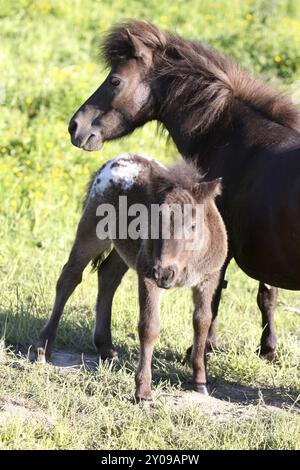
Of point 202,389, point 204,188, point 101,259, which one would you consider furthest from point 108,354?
point 204,188

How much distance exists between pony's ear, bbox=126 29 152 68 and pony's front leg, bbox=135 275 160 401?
5.68 ft

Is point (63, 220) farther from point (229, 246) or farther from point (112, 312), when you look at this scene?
point (229, 246)

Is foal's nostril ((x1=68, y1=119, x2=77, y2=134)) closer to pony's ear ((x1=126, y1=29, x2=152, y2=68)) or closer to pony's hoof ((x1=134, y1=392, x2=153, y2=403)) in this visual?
pony's ear ((x1=126, y1=29, x2=152, y2=68))

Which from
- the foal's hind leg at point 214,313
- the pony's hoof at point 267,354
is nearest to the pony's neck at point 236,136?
the foal's hind leg at point 214,313

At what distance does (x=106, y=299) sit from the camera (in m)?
6.01

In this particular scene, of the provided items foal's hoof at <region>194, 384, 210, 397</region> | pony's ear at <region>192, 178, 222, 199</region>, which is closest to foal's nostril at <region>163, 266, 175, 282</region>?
pony's ear at <region>192, 178, 222, 199</region>

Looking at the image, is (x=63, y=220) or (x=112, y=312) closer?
(x=112, y=312)

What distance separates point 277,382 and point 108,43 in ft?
8.42

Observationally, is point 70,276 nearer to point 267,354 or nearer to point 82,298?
point 82,298

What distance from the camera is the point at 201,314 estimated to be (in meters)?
5.31

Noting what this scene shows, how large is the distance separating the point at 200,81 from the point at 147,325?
1.75 meters

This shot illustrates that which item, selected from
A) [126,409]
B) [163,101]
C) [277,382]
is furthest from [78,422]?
[163,101]

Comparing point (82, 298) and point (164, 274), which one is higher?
point (164, 274)
